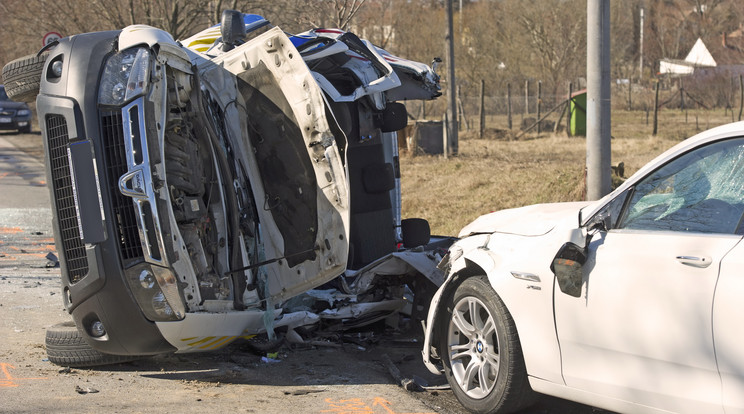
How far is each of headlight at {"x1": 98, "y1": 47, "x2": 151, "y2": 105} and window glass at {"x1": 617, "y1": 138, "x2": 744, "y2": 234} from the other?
2.99m

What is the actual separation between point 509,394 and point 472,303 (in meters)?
0.62

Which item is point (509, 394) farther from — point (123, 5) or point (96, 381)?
point (123, 5)

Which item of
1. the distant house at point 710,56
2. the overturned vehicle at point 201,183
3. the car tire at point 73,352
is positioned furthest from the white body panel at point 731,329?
the distant house at point 710,56

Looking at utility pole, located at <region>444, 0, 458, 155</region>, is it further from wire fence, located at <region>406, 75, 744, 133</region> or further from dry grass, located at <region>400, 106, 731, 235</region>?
wire fence, located at <region>406, 75, 744, 133</region>

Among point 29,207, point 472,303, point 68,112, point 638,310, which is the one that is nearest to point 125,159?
point 68,112

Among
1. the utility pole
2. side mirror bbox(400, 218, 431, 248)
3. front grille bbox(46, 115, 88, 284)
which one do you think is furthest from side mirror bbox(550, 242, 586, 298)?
the utility pole

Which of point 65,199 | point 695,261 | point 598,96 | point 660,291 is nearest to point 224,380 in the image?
point 65,199

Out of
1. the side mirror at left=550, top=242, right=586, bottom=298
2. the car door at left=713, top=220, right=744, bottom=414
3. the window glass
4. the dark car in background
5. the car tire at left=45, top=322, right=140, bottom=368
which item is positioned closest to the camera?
the car door at left=713, top=220, right=744, bottom=414

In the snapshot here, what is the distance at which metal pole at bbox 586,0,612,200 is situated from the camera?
7.79 m

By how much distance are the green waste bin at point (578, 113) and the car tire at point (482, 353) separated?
2333 cm

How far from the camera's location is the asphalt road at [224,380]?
5012 mm

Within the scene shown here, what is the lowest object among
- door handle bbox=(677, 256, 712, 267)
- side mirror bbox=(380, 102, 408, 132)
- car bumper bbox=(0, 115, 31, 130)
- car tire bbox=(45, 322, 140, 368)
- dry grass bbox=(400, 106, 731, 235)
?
dry grass bbox=(400, 106, 731, 235)

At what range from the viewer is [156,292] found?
516cm

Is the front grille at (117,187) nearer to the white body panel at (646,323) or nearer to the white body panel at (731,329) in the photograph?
the white body panel at (646,323)
